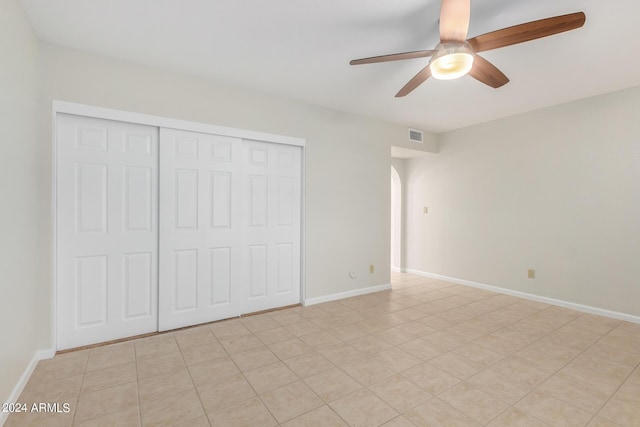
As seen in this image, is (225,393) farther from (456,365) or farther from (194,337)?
(456,365)

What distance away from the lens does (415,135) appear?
4957 millimetres

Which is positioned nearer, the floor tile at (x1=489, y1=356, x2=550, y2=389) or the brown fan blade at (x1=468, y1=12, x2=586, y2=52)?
the brown fan blade at (x1=468, y1=12, x2=586, y2=52)

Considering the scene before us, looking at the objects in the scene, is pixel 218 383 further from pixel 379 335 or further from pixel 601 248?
pixel 601 248

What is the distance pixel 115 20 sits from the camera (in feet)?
7.12

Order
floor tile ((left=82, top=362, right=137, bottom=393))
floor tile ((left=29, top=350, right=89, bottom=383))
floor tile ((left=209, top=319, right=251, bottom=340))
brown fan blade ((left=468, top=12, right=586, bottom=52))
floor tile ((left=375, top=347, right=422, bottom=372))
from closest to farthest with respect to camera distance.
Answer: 1. brown fan blade ((left=468, top=12, right=586, bottom=52))
2. floor tile ((left=82, top=362, right=137, bottom=393))
3. floor tile ((left=29, top=350, right=89, bottom=383))
4. floor tile ((left=375, top=347, right=422, bottom=372))
5. floor tile ((left=209, top=319, right=251, bottom=340))

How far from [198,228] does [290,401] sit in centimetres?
198

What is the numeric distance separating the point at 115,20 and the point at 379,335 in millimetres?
3457

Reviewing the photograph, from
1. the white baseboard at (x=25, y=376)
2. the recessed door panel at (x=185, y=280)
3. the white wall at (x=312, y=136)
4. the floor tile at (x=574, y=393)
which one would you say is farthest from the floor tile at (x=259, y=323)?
the floor tile at (x=574, y=393)

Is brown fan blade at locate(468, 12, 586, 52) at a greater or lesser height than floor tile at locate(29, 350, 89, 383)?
greater

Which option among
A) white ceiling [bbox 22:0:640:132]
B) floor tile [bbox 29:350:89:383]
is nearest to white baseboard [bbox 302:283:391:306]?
floor tile [bbox 29:350:89:383]

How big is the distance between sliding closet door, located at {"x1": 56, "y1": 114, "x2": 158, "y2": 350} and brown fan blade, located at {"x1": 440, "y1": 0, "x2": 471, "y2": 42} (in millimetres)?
2690

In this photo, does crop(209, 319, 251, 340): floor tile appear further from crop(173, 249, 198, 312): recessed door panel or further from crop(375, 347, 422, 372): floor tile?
crop(375, 347, 422, 372): floor tile

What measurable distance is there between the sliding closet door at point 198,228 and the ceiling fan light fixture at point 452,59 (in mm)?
2228

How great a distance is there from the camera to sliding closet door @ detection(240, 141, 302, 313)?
137 inches
